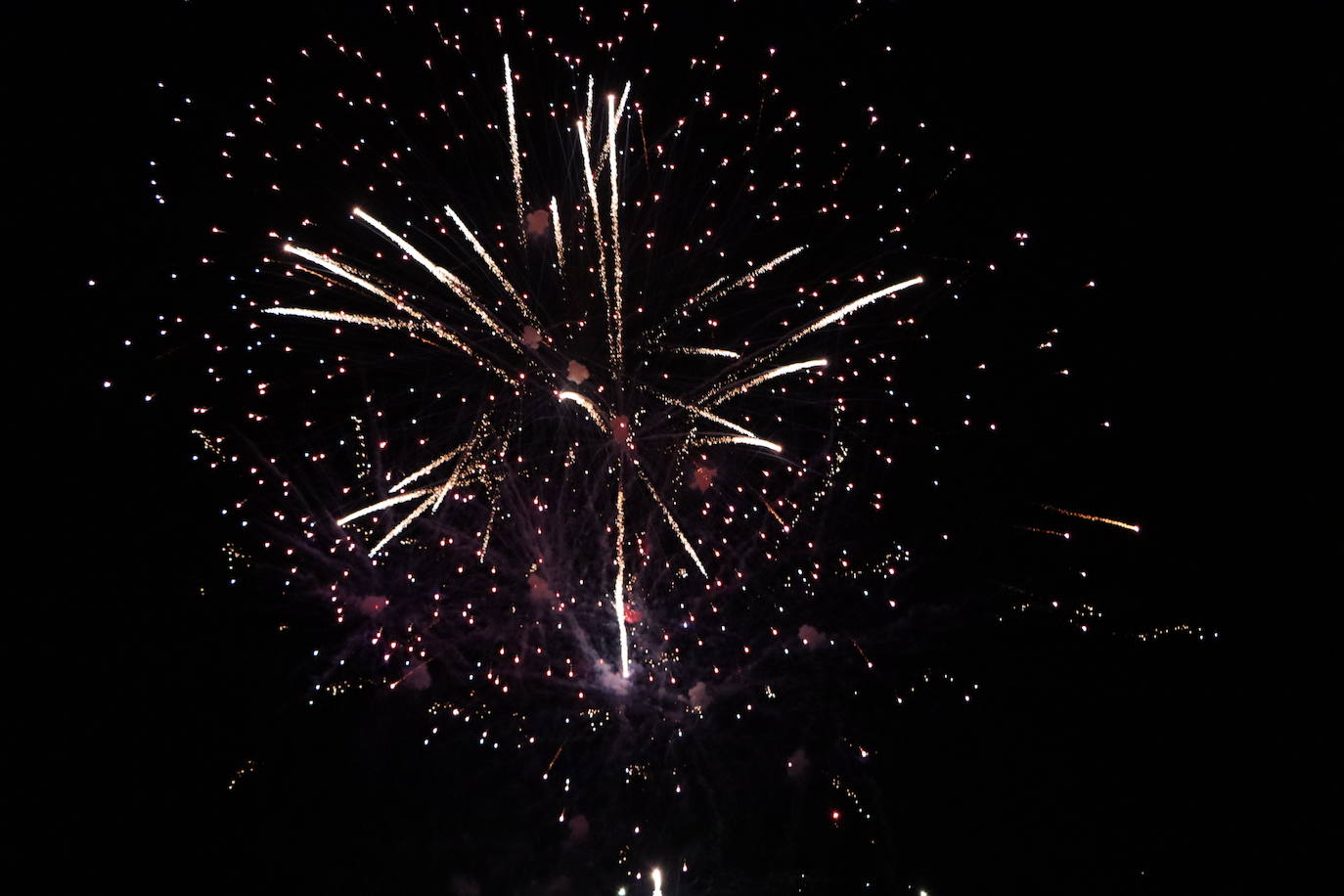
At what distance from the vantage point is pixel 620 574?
13.0 feet

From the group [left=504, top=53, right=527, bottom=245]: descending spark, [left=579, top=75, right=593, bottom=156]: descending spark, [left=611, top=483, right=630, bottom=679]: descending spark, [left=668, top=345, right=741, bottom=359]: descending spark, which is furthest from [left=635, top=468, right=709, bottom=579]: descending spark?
[left=579, top=75, right=593, bottom=156]: descending spark

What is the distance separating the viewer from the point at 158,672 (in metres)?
4.47

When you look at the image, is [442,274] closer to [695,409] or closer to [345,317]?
[345,317]

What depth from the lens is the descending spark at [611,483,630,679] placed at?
4.02 metres

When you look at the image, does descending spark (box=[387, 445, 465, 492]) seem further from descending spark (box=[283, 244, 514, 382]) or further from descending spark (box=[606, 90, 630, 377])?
descending spark (box=[606, 90, 630, 377])

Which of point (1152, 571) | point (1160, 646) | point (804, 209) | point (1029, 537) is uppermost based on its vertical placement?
point (804, 209)

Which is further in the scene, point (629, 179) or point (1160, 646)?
point (1160, 646)

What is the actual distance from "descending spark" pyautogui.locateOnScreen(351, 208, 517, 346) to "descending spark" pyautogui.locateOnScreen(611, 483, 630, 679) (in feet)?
3.64

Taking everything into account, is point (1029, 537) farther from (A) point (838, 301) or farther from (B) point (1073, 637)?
(A) point (838, 301)

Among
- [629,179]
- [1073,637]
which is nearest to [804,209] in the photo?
[629,179]

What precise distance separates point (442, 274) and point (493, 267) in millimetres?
288

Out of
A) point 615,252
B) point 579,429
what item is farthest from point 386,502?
point 615,252

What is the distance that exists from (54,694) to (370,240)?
11.9 feet

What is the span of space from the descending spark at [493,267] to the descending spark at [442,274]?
149 millimetres
